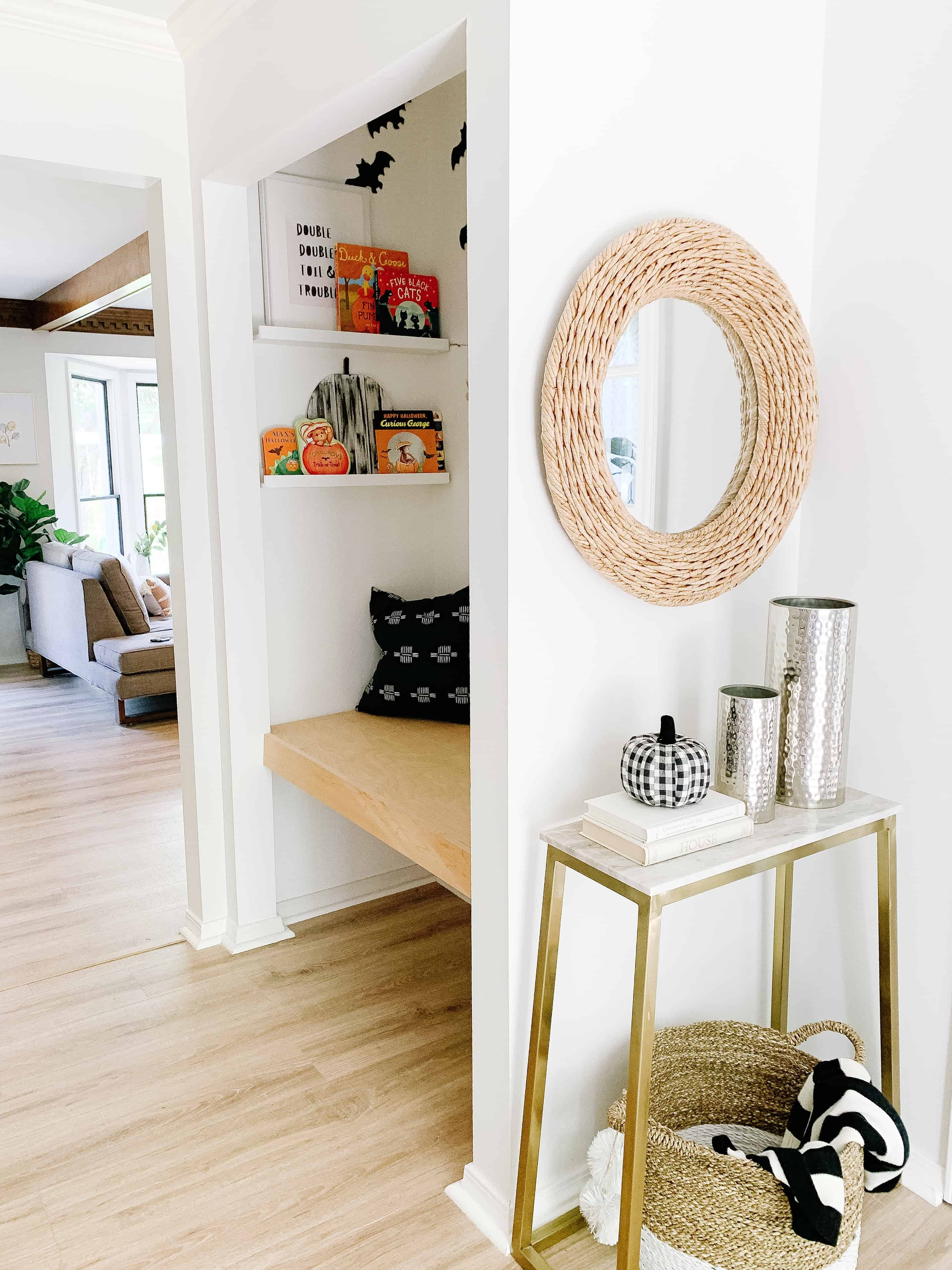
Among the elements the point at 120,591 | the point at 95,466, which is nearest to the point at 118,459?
the point at 95,466

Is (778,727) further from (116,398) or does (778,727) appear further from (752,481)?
(116,398)

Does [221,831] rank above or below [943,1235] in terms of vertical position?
above

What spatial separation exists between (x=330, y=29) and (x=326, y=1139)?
218 cm

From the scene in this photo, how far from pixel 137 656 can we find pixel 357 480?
308cm

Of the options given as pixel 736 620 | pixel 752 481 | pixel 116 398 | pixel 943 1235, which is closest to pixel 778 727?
pixel 736 620

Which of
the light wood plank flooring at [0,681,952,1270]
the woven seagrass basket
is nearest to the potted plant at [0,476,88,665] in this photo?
the light wood plank flooring at [0,681,952,1270]

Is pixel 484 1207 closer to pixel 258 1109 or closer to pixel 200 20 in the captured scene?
pixel 258 1109

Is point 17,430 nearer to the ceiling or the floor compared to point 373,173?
nearer to the floor

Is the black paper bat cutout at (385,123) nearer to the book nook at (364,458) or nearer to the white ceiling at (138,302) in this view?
the book nook at (364,458)

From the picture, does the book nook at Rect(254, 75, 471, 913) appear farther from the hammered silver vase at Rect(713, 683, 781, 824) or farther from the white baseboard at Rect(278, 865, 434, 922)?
the hammered silver vase at Rect(713, 683, 781, 824)

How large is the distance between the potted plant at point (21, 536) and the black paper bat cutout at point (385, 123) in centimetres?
474

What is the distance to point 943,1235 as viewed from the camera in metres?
1.72

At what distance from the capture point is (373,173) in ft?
9.30

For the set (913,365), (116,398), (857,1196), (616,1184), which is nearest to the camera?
(857,1196)
